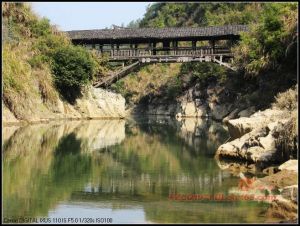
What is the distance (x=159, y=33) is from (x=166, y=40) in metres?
1.21

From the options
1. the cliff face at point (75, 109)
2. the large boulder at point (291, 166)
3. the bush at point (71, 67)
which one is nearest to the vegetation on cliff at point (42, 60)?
the bush at point (71, 67)

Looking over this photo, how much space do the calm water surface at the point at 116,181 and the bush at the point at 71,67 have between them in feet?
56.8

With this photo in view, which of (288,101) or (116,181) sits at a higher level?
(288,101)

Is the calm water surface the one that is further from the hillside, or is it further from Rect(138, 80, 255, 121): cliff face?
Rect(138, 80, 255, 121): cliff face

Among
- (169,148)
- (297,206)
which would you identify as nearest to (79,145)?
(169,148)

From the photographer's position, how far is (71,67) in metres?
43.8

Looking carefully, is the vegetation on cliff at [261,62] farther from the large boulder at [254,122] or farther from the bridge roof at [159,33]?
the large boulder at [254,122]

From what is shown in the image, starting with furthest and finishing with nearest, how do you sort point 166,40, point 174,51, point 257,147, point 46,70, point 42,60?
1. point 166,40
2. point 174,51
3. point 42,60
4. point 46,70
5. point 257,147

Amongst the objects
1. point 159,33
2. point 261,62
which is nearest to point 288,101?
point 261,62

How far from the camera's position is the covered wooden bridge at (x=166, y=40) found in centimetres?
4591

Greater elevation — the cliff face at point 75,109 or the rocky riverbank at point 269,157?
the cliff face at point 75,109

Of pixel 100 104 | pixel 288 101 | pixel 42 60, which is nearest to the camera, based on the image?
pixel 288 101

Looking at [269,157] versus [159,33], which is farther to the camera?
[159,33]

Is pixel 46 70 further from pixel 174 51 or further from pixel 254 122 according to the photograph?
pixel 254 122
